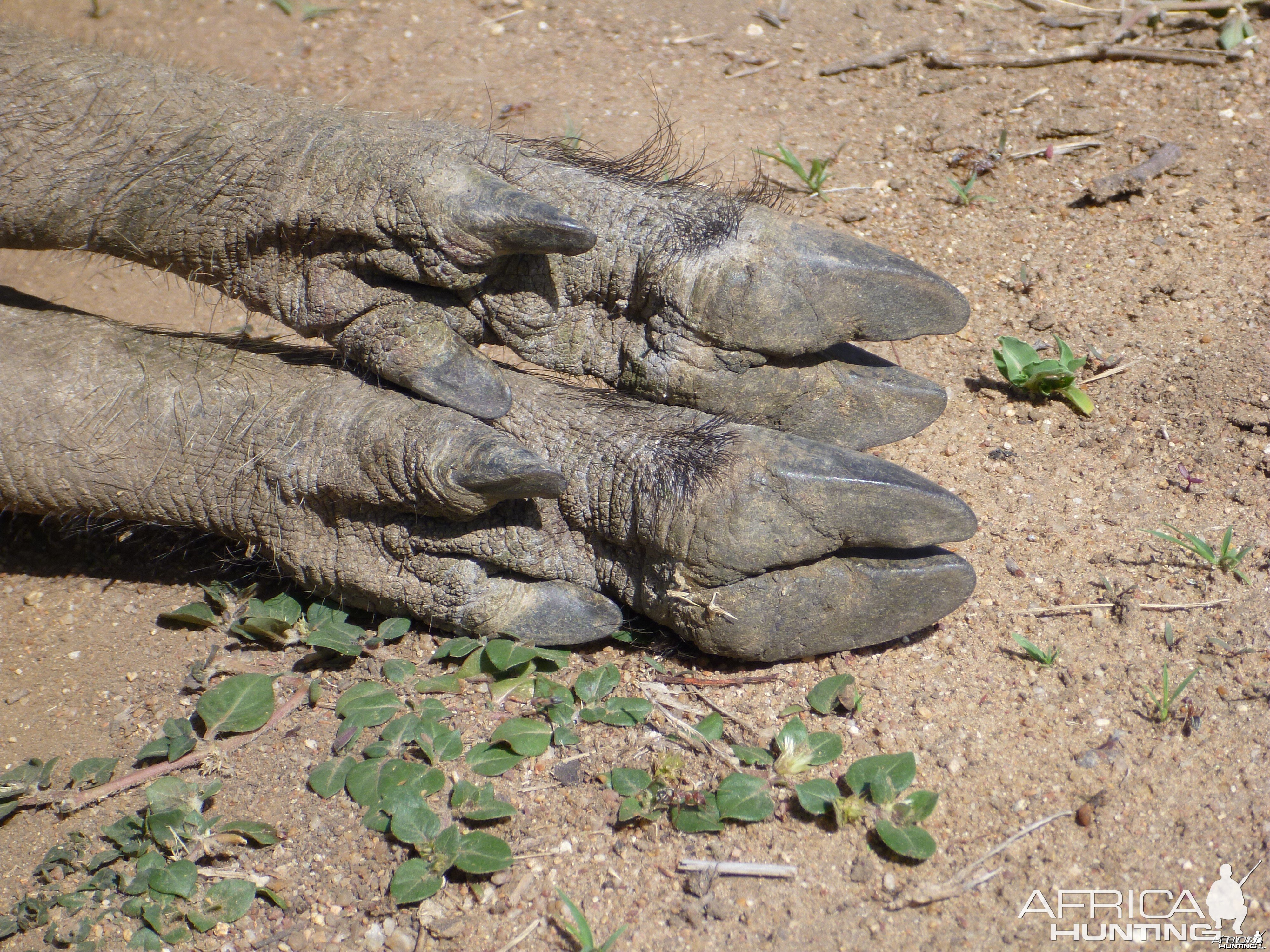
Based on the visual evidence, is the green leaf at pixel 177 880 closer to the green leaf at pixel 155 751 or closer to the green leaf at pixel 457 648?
the green leaf at pixel 155 751

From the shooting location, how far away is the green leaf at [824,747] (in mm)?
1838

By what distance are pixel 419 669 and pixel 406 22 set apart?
3.48m

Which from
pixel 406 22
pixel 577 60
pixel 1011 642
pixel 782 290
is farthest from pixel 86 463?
pixel 406 22

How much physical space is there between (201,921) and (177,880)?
0.30 feet

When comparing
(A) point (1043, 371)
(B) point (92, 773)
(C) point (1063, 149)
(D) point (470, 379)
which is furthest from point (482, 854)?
(C) point (1063, 149)

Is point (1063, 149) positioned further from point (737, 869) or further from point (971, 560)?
point (737, 869)

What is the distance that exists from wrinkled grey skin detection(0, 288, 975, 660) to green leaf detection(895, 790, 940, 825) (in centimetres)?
32

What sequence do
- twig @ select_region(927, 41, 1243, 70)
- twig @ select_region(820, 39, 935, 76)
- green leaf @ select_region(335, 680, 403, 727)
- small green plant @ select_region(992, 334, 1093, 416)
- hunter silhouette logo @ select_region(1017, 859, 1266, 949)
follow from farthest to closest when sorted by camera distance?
twig @ select_region(820, 39, 935, 76), twig @ select_region(927, 41, 1243, 70), small green plant @ select_region(992, 334, 1093, 416), green leaf @ select_region(335, 680, 403, 727), hunter silhouette logo @ select_region(1017, 859, 1266, 949)

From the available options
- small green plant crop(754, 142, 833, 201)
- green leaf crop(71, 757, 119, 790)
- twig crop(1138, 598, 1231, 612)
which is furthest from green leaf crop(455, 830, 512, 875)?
small green plant crop(754, 142, 833, 201)

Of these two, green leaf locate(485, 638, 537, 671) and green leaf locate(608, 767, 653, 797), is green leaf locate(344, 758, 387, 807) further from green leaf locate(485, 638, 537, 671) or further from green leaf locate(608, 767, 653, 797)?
green leaf locate(608, 767, 653, 797)

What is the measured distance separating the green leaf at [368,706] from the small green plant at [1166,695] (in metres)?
1.48

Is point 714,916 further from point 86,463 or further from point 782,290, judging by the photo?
point 86,463

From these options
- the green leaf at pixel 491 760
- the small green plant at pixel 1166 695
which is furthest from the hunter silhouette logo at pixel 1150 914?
the green leaf at pixel 491 760

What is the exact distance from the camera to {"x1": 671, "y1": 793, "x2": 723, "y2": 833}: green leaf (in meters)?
1.76
